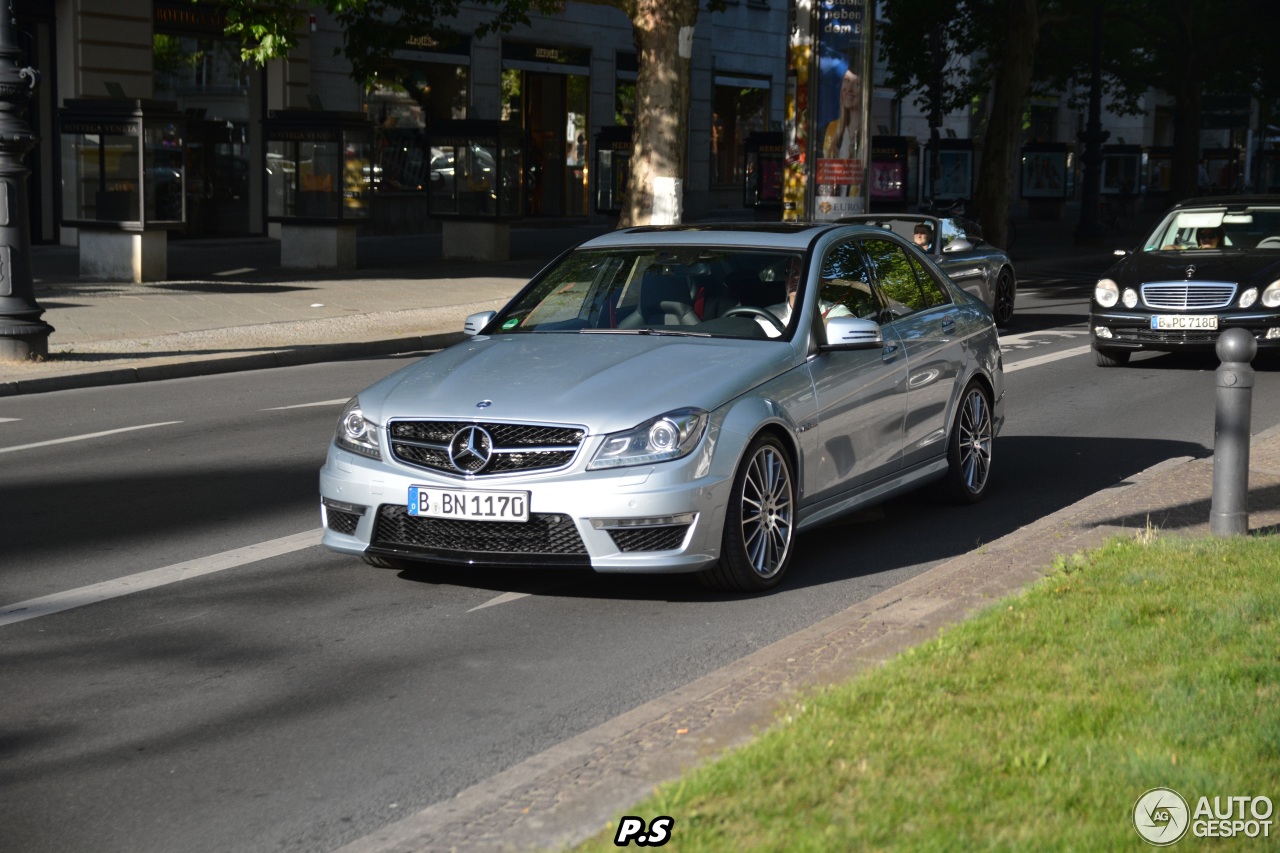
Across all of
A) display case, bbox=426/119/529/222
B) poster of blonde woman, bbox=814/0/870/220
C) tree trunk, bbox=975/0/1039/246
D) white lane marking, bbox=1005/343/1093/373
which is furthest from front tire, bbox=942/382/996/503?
tree trunk, bbox=975/0/1039/246

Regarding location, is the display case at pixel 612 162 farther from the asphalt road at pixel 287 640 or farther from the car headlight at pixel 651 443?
the car headlight at pixel 651 443

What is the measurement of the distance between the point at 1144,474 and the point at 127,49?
77.0ft

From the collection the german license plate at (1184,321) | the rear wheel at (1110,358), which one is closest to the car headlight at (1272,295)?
the german license plate at (1184,321)

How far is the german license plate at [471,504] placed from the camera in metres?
6.46

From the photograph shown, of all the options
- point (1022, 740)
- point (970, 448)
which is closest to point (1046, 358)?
point (970, 448)

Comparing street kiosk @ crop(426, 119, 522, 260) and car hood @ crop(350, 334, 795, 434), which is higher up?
street kiosk @ crop(426, 119, 522, 260)

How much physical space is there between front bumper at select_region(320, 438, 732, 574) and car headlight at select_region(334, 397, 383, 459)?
0.06 m

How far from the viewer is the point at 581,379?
22.5 ft

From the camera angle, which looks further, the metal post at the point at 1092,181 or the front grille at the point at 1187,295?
the metal post at the point at 1092,181

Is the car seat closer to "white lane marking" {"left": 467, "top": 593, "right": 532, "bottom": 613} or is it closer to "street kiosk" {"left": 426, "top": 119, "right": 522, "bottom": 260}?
"white lane marking" {"left": 467, "top": 593, "right": 532, "bottom": 613}

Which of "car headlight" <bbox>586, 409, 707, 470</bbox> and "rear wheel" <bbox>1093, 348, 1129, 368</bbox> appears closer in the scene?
"car headlight" <bbox>586, 409, 707, 470</bbox>

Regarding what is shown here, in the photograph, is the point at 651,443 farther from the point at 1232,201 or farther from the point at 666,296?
the point at 1232,201

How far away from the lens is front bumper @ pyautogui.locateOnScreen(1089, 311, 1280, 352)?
51.0 ft

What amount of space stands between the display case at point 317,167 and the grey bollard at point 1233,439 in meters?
19.7
